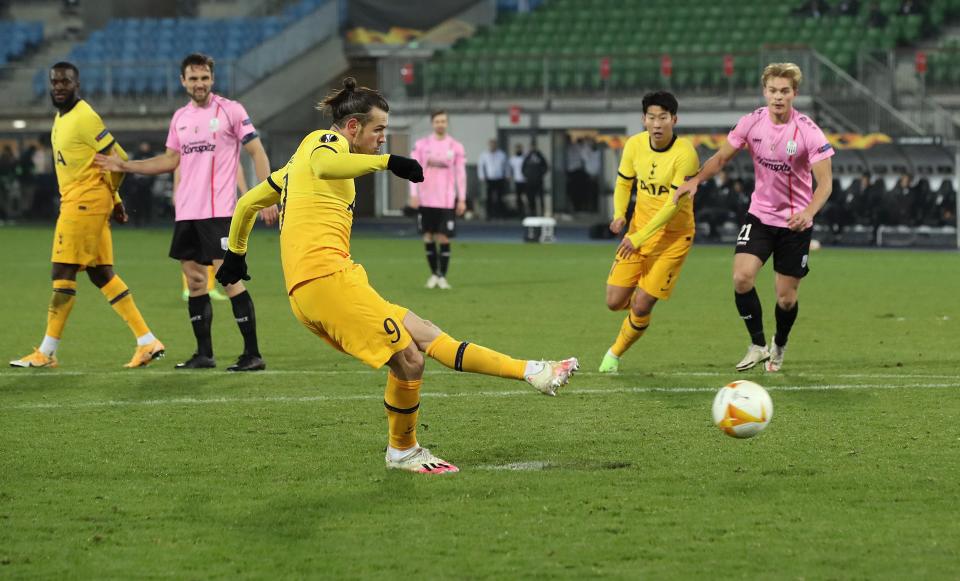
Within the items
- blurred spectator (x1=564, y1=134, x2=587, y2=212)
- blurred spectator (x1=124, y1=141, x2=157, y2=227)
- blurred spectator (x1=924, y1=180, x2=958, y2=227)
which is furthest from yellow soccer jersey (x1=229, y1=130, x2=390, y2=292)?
blurred spectator (x1=124, y1=141, x2=157, y2=227)

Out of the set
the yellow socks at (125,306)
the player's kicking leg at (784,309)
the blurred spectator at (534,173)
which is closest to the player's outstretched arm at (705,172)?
the player's kicking leg at (784,309)

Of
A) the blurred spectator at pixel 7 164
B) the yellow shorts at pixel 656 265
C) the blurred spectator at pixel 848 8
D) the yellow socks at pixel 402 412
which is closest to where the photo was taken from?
the yellow socks at pixel 402 412

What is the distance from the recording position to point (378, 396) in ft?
31.0

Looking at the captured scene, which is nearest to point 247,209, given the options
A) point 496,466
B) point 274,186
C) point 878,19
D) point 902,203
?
point 274,186

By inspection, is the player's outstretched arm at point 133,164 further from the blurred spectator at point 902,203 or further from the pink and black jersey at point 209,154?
the blurred spectator at point 902,203

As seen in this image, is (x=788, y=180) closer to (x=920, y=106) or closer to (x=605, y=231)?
(x=605, y=231)

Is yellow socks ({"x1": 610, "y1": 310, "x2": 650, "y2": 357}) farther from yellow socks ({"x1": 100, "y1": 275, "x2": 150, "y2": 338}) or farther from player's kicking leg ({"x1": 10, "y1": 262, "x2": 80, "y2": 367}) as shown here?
player's kicking leg ({"x1": 10, "y1": 262, "x2": 80, "y2": 367})

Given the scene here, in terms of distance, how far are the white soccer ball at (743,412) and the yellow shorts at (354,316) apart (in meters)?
1.50

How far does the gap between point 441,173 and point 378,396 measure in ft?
32.3

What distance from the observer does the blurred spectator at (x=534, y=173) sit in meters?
33.8

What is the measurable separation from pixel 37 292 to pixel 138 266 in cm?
452

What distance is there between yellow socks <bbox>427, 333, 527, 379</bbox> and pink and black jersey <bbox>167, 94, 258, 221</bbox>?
4.31m

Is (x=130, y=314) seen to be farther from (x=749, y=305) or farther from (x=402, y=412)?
(x=402, y=412)

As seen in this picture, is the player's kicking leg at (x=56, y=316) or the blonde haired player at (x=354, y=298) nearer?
the blonde haired player at (x=354, y=298)
